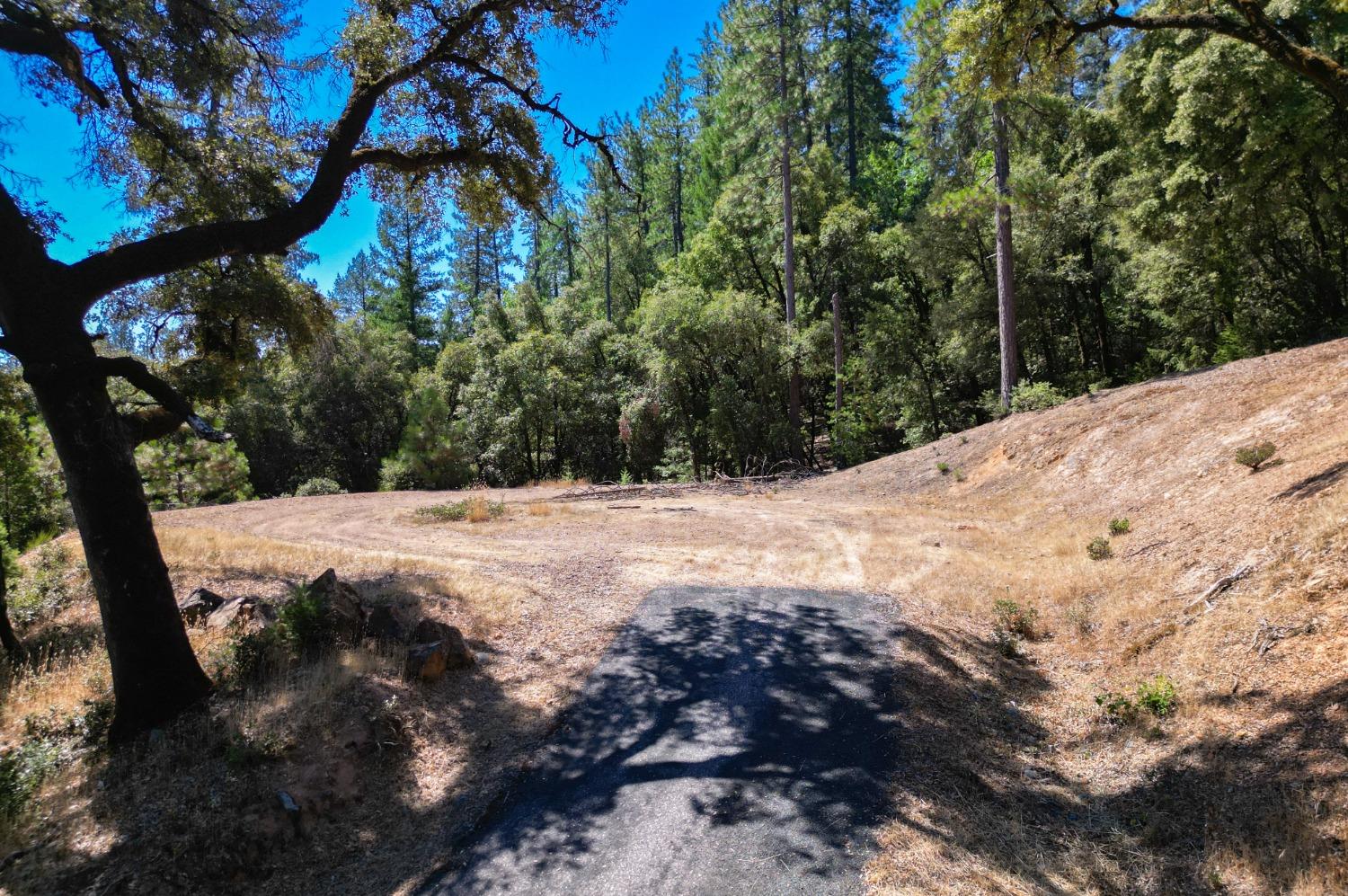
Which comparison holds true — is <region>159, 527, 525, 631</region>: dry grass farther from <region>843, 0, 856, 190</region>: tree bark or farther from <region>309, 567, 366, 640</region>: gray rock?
<region>843, 0, 856, 190</region>: tree bark

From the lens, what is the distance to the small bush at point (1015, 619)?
709 centimetres

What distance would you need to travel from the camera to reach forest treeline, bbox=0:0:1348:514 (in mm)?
10273

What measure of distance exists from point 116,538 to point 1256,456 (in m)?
12.2

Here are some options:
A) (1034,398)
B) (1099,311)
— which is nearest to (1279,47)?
(1034,398)

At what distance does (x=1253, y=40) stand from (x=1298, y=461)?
4.87 meters

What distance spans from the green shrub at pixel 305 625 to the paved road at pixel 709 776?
257cm

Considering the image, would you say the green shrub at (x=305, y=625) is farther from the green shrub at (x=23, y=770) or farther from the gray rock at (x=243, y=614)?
the green shrub at (x=23, y=770)

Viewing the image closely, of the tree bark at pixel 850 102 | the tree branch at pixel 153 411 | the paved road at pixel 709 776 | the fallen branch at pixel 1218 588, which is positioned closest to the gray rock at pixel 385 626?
the paved road at pixel 709 776

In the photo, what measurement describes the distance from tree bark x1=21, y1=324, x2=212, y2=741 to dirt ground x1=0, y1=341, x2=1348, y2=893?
0.44 m

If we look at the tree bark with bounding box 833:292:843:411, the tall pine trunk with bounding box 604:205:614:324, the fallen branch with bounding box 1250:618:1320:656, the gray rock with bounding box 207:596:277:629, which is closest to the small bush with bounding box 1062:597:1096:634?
the fallen branch with bounding box 1250:618:1320:656

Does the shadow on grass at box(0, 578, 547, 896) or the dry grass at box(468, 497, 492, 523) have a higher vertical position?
the dry grass at box(468, 497, 492, 523)

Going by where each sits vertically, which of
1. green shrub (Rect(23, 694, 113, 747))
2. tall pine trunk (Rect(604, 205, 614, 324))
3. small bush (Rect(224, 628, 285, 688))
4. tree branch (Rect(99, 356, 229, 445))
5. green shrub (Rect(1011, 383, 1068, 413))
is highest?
tall pine trunk (Rect(604, 205, 614, 324))

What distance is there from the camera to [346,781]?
14.9 feet

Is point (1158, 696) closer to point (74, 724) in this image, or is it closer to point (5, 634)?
point (74, 724)
